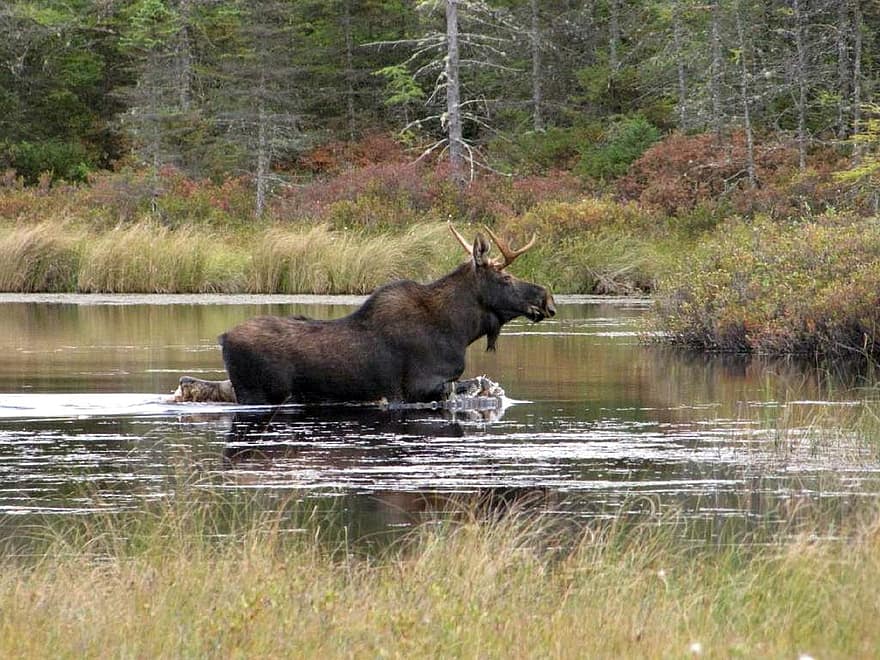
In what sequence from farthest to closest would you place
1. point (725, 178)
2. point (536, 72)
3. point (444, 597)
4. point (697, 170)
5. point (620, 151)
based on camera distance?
point (536, 72), point (620, 151), point (725, 178), point (697, 170), point (444, 597)

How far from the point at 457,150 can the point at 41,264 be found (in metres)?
16.9

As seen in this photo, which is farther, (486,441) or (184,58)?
(184,58)

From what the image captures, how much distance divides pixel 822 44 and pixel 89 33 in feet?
108

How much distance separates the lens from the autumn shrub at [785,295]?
20547mm

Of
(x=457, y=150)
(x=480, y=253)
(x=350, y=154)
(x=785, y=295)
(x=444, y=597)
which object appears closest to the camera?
(x=444, y=597)

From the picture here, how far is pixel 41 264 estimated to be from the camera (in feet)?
116

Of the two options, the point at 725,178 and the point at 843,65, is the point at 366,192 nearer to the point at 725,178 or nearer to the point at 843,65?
the point at 725,178

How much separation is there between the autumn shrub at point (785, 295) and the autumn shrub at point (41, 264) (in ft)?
51.7

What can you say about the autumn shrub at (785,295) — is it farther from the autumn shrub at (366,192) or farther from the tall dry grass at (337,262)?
the autumn shrub at (366,192)

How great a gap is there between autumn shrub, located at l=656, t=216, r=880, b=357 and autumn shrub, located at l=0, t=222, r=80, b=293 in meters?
15.7

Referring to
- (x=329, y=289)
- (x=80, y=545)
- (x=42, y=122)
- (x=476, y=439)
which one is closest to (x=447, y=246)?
(x=329, y=289)

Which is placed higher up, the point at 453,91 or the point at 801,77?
the point at 453,91

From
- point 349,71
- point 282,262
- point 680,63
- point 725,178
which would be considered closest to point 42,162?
point 349,71

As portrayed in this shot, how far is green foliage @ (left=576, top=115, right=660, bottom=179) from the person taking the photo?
49.8 metres
